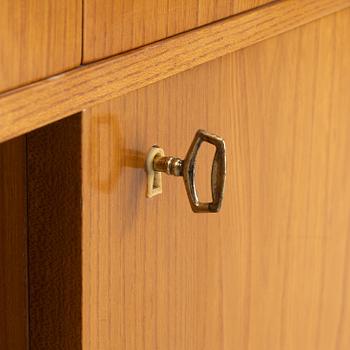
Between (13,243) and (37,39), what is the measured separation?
14cm

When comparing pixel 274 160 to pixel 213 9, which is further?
pixel 274 160

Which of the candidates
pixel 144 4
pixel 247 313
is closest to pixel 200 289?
pixel 247 313

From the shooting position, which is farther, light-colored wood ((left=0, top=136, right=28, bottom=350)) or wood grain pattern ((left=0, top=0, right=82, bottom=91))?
light-colored wood ((left=0, top=136, right=28, bottom=350))

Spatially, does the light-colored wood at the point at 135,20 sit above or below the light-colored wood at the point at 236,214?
above

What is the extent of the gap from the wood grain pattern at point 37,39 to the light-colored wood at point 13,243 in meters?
0.08

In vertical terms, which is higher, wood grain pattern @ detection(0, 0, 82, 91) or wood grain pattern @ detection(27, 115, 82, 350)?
wood grain pattern @ detection(0, 0, 82, 91)

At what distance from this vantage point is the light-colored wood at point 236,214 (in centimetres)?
52

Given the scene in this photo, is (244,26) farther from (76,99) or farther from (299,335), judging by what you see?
(299,335)

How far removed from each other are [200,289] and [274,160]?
0.11 m

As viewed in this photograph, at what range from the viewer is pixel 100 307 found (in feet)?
1.70

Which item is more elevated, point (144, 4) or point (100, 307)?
point (144, 4)

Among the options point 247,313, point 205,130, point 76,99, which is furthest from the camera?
point 247,313

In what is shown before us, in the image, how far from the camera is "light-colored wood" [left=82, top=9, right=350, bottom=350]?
516 mm

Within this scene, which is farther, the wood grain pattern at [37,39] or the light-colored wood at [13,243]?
the light-colored wood at [13,243]
